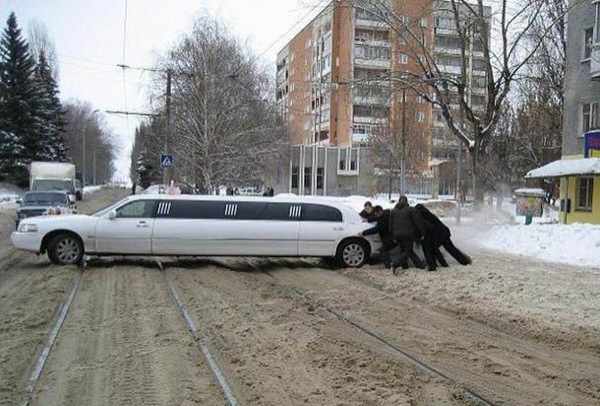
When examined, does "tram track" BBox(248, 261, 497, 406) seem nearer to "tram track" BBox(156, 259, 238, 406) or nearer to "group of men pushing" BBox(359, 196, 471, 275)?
"tram track" BBox(156, 259, 238, 406)

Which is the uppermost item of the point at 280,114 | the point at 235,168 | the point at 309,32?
the point at 309,32

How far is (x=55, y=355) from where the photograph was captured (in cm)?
689

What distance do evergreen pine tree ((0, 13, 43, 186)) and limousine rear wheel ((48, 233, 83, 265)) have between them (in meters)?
48.7

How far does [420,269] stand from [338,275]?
1654 mm

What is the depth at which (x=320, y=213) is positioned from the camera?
15.0 m

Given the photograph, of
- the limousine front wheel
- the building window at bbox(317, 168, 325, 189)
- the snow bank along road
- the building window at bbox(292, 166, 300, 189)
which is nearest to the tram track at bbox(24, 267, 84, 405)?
the snow bank along road

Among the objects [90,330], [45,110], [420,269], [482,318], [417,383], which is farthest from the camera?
[45,110]

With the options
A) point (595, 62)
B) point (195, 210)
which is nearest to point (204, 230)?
point (195, 210)

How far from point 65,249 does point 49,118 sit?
56.3m

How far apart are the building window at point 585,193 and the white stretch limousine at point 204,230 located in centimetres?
1634

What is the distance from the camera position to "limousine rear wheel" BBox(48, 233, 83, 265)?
1409 cm

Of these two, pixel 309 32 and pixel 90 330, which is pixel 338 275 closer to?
pixel 90 330

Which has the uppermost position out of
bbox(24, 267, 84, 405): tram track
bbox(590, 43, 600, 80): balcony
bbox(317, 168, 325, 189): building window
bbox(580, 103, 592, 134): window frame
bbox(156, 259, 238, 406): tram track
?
bbox(590, 43, 600, 80): balcony

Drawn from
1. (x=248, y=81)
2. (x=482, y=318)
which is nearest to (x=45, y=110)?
(x=248, y=81)
